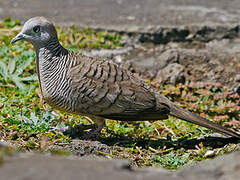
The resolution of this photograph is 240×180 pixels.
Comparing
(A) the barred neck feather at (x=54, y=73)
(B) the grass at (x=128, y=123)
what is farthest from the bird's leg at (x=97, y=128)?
(A) the barred neck feather at (x=54, y=73)

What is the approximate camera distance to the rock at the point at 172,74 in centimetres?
621

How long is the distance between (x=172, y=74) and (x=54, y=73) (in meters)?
2.29

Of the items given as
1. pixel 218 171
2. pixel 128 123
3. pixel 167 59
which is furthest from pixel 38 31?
pixel 218 171

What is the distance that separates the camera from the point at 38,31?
4.66m

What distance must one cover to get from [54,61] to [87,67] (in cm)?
39

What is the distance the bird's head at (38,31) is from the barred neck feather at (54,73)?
3.0 inches

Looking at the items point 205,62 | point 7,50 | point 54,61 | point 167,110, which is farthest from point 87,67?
point 205,62

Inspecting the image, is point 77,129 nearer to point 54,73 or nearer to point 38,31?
point 54,73

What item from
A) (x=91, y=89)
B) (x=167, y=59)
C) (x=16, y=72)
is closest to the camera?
(x=91, y=89)

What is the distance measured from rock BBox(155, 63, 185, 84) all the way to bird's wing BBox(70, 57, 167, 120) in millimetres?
1618

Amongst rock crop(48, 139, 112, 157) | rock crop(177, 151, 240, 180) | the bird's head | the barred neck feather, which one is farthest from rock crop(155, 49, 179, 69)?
rock crop(177, 151, 240, 180)

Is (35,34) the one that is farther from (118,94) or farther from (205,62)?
(205,62)

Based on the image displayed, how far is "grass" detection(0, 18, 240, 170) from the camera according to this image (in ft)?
14.5

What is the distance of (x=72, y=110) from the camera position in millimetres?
4453
